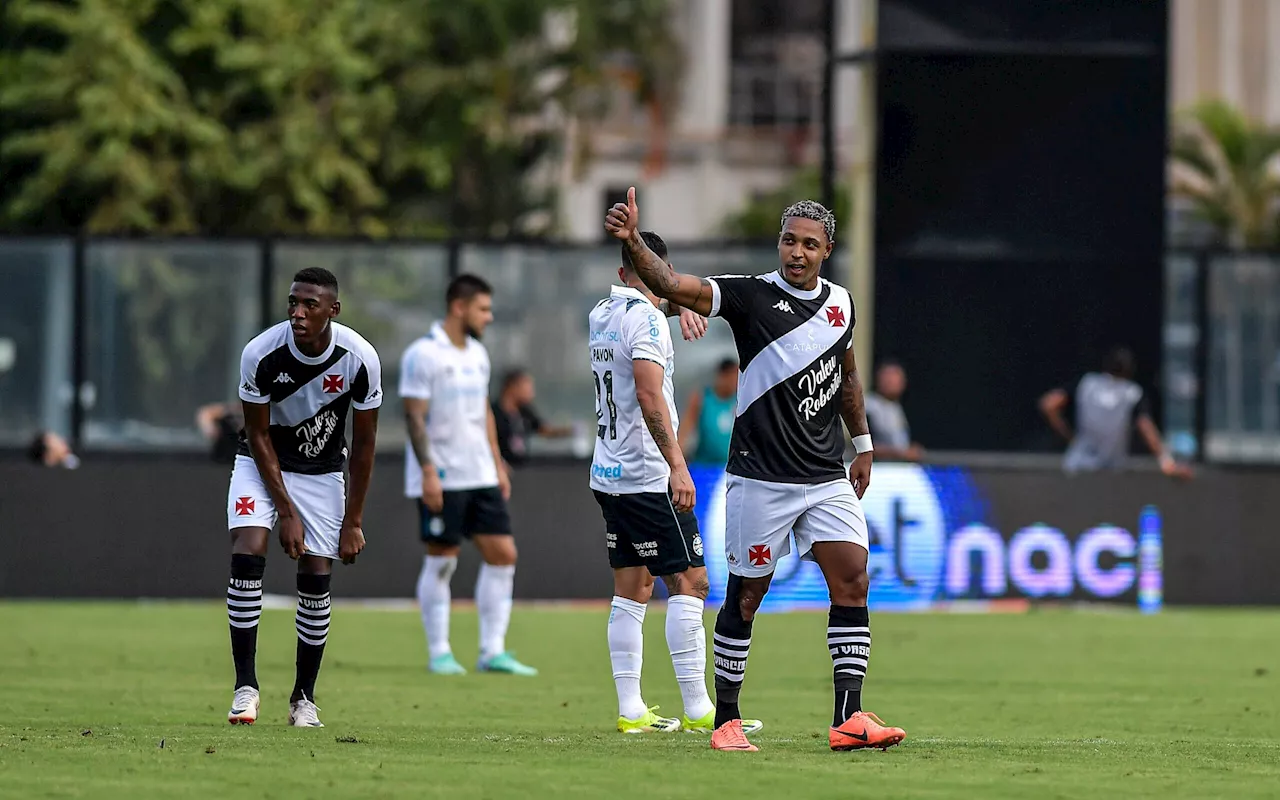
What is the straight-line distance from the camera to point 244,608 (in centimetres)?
1059

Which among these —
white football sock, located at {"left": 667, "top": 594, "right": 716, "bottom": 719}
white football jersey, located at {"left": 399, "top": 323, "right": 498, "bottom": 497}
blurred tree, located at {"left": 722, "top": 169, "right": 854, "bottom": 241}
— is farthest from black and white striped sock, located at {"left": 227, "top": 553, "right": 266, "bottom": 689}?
blurred tree, located at {"left": 722, "top": 169, "right": 854, "bottom": 241}

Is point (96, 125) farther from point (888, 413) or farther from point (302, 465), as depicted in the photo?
point (302, 465)

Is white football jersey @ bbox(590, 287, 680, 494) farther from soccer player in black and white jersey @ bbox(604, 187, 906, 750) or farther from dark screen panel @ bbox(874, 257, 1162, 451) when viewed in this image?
dark screen panel @ bbox(874, 257, 1162, 451)

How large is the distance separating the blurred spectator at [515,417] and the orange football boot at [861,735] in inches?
356

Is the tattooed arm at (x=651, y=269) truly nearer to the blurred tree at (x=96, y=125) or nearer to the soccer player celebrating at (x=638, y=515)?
the soccer player celebrating at (x=638, y=515)

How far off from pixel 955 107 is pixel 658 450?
11145mm

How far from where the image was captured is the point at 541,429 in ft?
62.4

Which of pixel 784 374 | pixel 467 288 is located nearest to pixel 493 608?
pixel 467 288

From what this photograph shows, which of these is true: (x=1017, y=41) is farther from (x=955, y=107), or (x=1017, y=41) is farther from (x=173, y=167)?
(x=173, y=167)

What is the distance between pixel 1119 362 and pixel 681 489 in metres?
11.9

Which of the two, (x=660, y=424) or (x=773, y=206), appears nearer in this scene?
(x=660, y=424)

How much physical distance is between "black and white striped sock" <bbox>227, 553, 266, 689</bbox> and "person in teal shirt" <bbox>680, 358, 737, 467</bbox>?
32.2 feet

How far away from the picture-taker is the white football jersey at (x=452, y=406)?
14.5 meters

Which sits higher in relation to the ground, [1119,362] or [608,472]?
[1119,362]
